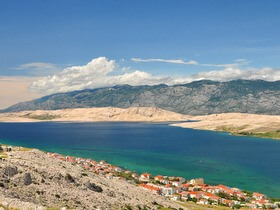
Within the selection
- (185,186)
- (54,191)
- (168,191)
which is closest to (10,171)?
(54,191)

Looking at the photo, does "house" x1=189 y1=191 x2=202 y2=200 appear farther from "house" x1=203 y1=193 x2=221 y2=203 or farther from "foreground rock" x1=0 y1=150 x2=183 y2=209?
"foreground rock" x1=0 y1=150 x2=183 y2=209

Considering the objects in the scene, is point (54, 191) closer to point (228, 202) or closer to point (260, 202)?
point (228, 202)

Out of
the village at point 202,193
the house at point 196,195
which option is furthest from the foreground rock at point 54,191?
the house at point 196,195

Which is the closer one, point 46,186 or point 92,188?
point 46,186

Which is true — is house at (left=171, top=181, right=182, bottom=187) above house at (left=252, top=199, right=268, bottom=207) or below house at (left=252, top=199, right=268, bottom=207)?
above

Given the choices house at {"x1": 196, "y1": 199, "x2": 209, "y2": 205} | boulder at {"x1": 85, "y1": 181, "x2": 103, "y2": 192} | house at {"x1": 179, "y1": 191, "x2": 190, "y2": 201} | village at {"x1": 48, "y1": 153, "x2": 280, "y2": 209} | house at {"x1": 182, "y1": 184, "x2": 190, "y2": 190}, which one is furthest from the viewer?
house at {"x1": 182, "y1": 184, "x2": 190, "y2": 190}

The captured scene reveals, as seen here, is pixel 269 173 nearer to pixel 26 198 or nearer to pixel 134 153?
pixel 134 153

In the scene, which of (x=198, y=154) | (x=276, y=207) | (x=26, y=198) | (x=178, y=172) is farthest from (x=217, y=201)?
(x=198, y=154)

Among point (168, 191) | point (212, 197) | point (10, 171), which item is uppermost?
point (10, 171)

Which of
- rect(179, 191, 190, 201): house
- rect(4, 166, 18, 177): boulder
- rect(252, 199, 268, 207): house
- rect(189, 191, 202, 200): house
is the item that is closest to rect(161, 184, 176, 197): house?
rect(179, 191, 190, 201): house

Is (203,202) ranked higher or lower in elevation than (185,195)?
lower

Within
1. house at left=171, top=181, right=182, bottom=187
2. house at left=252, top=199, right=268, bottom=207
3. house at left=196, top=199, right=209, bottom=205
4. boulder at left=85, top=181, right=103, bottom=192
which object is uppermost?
boulder at left=85, top=181, right=103, bottom=192
